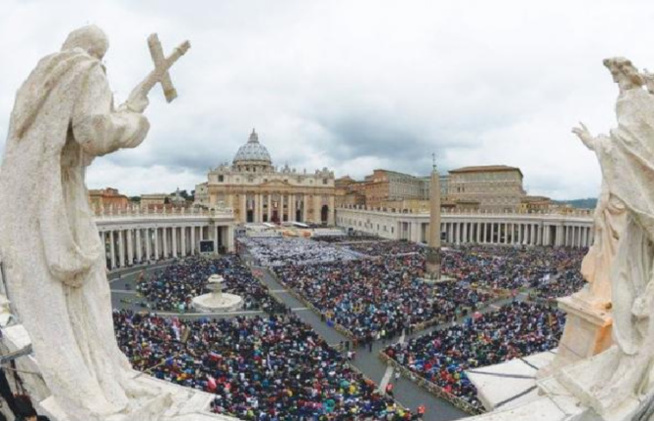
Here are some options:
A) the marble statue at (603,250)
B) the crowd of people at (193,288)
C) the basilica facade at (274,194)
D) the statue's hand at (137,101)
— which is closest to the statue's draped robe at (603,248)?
the marble statue at (603,250)

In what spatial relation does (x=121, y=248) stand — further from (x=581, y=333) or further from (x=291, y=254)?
(x=581, y=333)

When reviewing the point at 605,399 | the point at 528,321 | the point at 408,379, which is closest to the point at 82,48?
the point at 605,399

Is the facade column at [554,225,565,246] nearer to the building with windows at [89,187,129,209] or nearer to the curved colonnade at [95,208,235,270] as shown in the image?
the curved colonnade at [95,208,235,270]

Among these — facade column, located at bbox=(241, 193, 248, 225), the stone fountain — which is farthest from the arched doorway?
the stone fountain

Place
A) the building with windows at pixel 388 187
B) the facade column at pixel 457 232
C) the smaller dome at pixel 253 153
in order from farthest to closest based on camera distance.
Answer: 1. the smaller dome at pixel 253 153
2. the building with windows at pixel 388 187
3. the facade column at pixel 457 232

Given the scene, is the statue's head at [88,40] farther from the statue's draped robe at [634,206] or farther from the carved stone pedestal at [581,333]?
the carved stone pedestal at [581,333]

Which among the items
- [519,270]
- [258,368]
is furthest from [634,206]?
[519,270]
